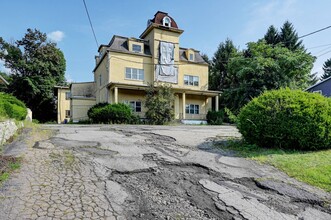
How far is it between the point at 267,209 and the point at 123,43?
908 inches

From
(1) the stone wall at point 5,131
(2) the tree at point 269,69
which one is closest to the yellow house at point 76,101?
(2) the tree at point 269,69

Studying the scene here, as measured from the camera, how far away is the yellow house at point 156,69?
907 inches

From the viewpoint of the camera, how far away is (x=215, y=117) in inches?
947

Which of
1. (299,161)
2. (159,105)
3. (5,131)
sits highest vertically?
(159,105)

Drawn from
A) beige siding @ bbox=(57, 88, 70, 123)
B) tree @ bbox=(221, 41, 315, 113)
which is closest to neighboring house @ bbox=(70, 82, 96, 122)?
beige siding @ bbox=(57, 88, 70, 123)

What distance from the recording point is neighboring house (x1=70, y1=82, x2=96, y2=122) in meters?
25.5

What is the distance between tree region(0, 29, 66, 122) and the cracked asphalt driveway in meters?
32.2

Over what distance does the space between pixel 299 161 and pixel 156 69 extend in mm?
19816

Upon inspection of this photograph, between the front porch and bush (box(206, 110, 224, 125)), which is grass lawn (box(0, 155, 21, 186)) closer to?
the front porch

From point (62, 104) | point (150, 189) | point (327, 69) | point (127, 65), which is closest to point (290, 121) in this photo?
point (150, 189)

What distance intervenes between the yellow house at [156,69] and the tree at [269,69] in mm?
3917

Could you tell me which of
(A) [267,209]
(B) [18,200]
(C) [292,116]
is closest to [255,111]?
(C) [292,116]

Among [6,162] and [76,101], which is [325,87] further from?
[6,162]

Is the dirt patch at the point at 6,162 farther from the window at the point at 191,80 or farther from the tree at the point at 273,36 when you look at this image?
the tree at the point at 273,36
